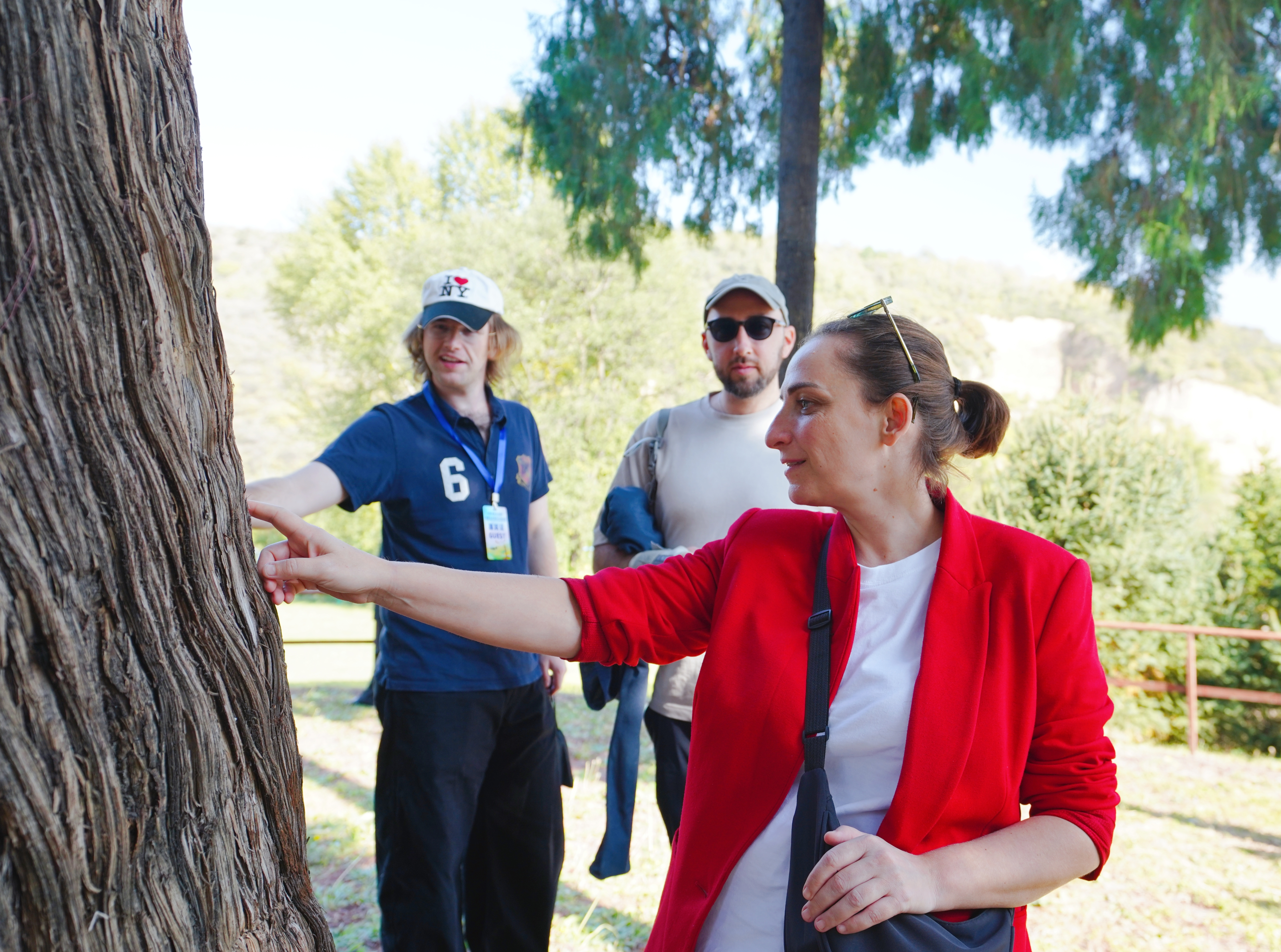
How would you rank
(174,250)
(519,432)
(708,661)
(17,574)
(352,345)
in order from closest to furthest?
(17,574)
(174,250)
(708,661)
(519,432)
(352,345)

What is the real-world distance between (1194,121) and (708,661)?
5.27 meters

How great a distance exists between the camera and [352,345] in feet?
102

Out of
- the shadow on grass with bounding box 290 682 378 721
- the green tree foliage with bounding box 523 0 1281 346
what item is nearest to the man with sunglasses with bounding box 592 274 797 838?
the green tree foliage with bounding box 523 0 1281 346

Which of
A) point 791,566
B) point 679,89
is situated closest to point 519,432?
point 791,566

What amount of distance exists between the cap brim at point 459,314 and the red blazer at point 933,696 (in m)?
1.78

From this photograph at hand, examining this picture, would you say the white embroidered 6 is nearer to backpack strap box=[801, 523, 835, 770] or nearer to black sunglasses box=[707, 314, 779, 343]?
black sunglasses box=[707, 314, 779, 343]

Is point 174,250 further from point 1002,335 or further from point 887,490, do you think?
point 1002,335

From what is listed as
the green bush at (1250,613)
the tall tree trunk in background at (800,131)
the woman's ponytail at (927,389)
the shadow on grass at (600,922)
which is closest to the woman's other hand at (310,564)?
the woman's ponytail at (927,389)

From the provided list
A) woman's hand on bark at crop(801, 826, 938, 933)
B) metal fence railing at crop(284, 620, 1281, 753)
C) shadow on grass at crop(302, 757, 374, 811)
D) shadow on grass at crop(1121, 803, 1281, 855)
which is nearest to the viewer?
woman's hand on bark at crop(801, 826, 938, 933)

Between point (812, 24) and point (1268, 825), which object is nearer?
point (812, 24)

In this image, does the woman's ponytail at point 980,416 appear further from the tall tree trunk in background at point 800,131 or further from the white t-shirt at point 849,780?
the tall tree trunk in background at point 800,131

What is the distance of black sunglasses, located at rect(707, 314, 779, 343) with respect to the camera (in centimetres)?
333

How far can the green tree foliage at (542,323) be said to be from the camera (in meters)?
26.3

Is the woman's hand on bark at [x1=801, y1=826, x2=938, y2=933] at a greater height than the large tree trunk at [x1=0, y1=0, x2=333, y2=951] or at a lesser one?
lesser
